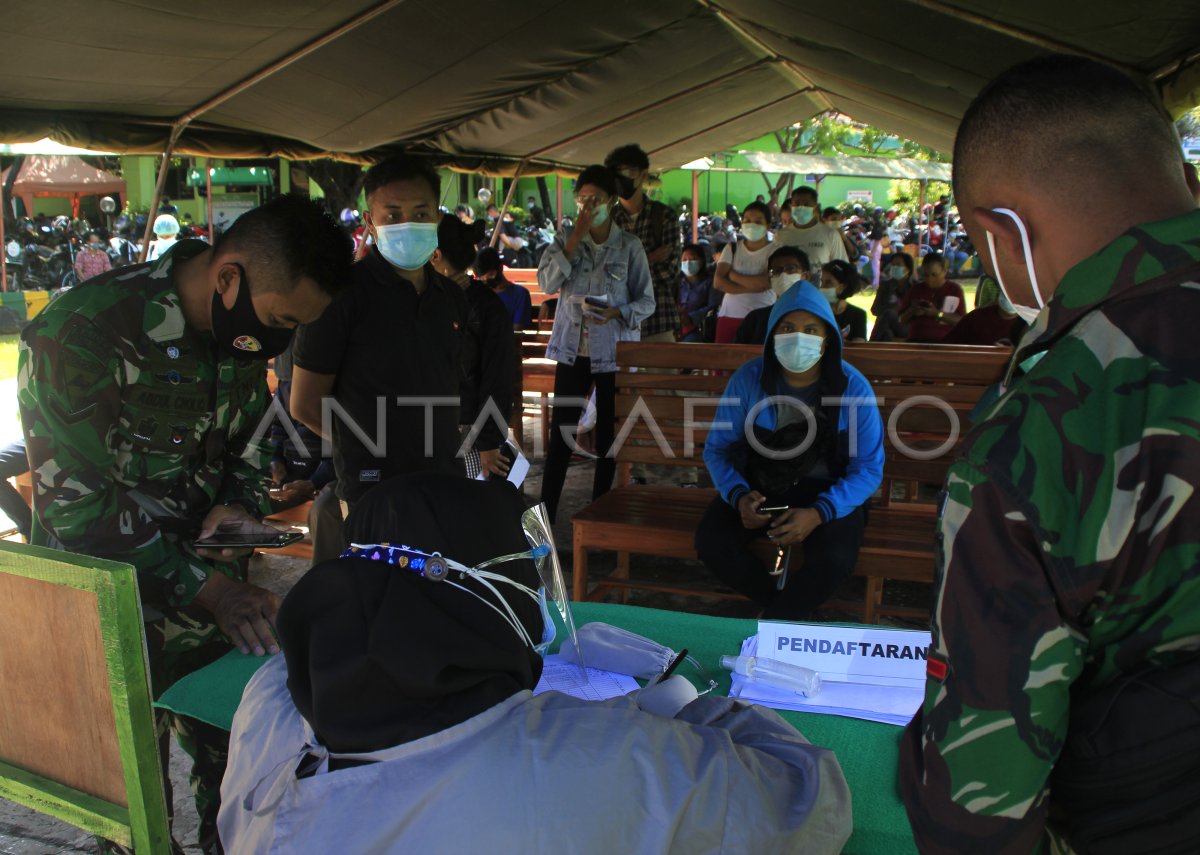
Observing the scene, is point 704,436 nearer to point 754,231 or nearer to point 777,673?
point 777,673

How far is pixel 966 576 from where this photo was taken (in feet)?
3.02

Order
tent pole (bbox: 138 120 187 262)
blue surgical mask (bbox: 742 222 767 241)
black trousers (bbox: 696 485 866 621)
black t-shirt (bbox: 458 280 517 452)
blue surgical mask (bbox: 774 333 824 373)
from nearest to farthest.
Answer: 1. black trousers (bbox: 696 485 866 621)
2. blue surgical mask (bbox: 774 333 824 373)
3. black t-shirt (bbox: 458 280 517 452)
4. tent pole (bbox: 138 120 187 262)
5. blue surgical mask (bbox: 742 222 767 241)

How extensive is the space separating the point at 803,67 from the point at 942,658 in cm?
726

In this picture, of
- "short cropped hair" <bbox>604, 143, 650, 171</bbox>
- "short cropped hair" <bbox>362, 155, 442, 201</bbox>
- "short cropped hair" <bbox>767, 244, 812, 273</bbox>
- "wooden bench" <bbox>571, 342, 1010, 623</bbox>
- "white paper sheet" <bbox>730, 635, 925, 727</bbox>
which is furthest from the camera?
"short cropped hair" <bbox>604, 143, 650, 171</bbox>

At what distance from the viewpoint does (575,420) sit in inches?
197

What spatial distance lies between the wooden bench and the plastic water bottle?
5.60 feet

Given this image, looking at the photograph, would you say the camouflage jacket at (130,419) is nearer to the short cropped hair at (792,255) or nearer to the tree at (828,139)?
the short cropped hair at (792,255)

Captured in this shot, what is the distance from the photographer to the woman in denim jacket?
4918 millimetres

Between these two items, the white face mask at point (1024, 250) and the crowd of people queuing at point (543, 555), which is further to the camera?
the white face mask at point (1024, 250)

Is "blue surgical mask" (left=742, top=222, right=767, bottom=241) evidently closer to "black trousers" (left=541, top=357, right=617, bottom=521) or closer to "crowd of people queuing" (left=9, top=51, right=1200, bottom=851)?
"black trousers" (left=541, top=357, right=617, bottom=521)

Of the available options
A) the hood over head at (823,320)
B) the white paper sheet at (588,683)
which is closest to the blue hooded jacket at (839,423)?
the hood over head at (823,320)

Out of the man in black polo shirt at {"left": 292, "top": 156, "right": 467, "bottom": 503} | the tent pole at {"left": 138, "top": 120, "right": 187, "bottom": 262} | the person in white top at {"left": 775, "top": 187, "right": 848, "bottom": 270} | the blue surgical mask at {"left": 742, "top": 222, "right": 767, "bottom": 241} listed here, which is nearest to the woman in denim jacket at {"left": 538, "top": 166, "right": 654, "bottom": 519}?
the man in black polo shirt at {"left": 292, "top": 156, "right": 467, "bottom": 503}

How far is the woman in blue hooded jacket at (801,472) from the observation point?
3408mm

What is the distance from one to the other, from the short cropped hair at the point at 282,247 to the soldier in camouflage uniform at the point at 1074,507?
5.22 feet
